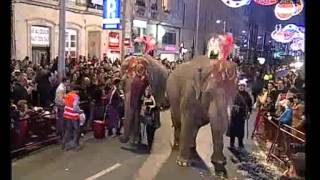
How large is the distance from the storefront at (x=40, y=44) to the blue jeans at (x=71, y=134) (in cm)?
234

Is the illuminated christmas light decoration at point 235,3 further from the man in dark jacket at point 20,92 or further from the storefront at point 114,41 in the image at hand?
the storefront at point 114,41

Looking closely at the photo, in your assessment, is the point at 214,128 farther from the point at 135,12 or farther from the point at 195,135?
the point at 135,12

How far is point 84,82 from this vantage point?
4.24 m

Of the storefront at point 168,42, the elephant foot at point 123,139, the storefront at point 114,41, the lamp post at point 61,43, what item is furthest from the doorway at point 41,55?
the elephant foot at point 123,139

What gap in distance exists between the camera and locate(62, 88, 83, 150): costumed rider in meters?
3.48

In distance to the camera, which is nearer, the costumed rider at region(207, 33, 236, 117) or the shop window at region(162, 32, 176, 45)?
the costumed rider at region(207, 33, 236, 117)

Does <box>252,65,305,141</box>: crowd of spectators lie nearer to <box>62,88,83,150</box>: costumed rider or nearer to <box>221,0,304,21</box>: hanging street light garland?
<box>221,0,304,21</box>: hanging street light garland

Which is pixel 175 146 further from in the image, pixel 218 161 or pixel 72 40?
pixel 72 40

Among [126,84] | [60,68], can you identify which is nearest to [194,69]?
[126,84]

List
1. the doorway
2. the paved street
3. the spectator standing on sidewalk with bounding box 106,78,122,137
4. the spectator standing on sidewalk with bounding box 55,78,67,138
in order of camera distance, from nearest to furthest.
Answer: the paved street, the spectator standing on sidewalk with bounding box 106,78,122,137, the spectator standing on sidewalk with bounding box 55,78,67,138, the doorway

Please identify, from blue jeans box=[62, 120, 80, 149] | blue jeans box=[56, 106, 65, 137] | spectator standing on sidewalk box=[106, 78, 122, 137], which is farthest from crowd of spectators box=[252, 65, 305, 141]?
blue jeans box=[56, 106, 65, 137]

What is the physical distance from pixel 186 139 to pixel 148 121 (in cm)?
33

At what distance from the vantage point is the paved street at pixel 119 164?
2879 mm

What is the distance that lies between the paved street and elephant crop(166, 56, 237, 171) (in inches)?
2.0
